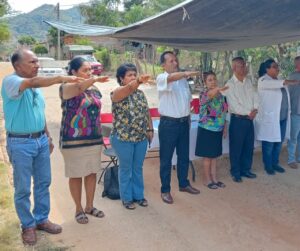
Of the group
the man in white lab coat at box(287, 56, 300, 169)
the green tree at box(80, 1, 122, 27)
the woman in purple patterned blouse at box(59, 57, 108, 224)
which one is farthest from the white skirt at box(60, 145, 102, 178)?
the green tree at box(80, 1, 122, 27)

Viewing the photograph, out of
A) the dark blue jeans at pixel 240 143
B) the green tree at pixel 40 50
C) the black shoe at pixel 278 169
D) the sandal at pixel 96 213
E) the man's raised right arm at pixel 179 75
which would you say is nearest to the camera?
the man's raised right arm at pixel 179 75

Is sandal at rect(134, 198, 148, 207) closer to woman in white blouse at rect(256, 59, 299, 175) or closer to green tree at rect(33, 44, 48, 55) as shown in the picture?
woman in white blouse at rect(256, 59, 299, 175)

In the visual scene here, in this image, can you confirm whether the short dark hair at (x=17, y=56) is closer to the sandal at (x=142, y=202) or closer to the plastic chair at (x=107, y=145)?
the plastic chair at (x=107, y=145)

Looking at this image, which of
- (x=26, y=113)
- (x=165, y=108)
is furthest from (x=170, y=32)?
(x=26, y=113)

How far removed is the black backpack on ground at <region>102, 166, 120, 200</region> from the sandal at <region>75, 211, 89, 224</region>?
0.67 m

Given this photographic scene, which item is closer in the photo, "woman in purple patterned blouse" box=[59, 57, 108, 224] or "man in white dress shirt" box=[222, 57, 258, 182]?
"woman in purple patterned blouse" box=[59, 57, 108, 224]

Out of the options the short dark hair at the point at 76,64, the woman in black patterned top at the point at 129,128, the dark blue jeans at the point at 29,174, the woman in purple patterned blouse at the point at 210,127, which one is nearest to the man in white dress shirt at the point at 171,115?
the woman in black patterned top at the point at 129,128

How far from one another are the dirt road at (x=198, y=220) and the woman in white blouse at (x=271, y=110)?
1.63 ft

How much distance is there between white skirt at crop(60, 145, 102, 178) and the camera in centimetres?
388

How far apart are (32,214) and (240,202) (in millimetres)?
2295

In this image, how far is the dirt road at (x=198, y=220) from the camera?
3688 mm

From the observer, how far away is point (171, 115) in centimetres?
448

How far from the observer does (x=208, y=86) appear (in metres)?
4.95

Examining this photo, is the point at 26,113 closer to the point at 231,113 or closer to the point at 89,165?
the point at 89,165
